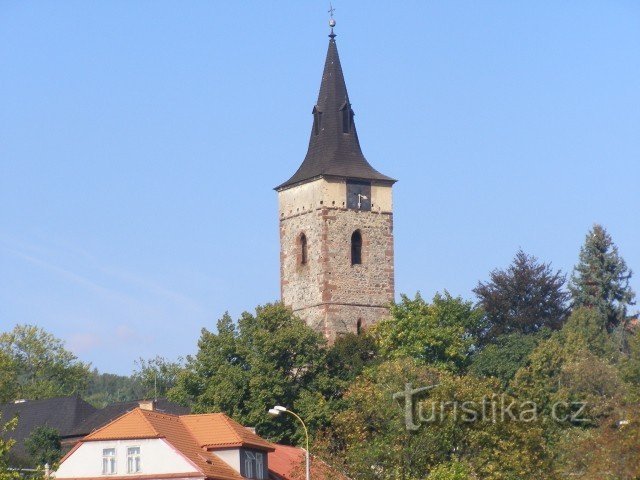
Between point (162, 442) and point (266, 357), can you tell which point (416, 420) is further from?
point (266, 357)

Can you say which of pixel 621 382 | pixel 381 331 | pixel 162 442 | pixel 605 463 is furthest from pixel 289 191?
pixel 605 463

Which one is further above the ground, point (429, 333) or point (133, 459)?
point (429, 333)

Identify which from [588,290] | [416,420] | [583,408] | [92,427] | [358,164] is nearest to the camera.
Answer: [416,420]

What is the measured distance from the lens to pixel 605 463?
5825 centimetres

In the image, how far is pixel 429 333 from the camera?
88.2 metres

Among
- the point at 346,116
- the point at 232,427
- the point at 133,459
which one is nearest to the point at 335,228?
the point at 346,116

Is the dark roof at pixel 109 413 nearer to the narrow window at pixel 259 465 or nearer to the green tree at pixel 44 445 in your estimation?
the green tree at pixel 44 445

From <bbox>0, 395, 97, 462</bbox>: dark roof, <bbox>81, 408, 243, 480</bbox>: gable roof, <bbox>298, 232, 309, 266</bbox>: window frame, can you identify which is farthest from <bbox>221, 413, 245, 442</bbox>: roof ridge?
<bbox>298, 232, 309, 266</bbox>: window frame

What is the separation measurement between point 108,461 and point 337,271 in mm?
29570

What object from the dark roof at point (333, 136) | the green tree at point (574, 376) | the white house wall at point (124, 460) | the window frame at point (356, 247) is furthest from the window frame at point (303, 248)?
the white house wall at point (124, 460)

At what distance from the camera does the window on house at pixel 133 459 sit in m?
66.6

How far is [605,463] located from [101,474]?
1676 centimetres

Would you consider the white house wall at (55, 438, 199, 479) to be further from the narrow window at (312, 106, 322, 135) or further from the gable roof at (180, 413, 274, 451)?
Result: the narrow window at (312, 106, 322, 135)

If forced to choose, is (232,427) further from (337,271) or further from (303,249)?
(303,249)
